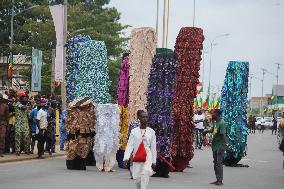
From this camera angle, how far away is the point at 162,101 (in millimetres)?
18391

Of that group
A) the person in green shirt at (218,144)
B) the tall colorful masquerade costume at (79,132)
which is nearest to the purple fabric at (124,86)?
the tall colorful masquerade costume at (79,132)

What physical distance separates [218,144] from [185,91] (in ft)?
11.8

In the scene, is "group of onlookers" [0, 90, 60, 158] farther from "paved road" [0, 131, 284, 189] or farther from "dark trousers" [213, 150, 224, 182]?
"dark trousers" [213, 150, 224, 182]

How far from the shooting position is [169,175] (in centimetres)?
1867

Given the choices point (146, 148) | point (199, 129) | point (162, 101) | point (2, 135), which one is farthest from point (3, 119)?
point (199, 129)

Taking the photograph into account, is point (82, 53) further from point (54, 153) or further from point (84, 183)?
point (84, 183)

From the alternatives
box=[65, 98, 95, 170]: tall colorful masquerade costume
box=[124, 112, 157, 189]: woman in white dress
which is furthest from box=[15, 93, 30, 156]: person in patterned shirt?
box=[124, 112, 157, 189]: woman in white dress

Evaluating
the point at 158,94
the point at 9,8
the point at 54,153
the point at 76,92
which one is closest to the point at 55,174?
the point at 158,94

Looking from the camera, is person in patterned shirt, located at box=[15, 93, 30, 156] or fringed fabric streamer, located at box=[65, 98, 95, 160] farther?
person in patterned shirt, located at box=[15, 93, 30, 156]

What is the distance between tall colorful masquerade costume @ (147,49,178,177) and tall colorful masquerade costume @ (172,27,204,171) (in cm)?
138

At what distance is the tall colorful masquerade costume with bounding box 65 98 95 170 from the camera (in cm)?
1927

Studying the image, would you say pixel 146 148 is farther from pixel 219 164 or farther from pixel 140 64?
pixel 140 64

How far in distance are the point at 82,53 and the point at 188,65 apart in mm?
3766

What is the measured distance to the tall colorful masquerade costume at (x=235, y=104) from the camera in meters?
23.1
